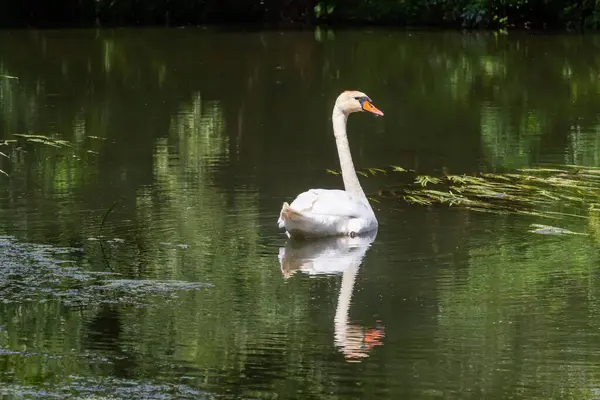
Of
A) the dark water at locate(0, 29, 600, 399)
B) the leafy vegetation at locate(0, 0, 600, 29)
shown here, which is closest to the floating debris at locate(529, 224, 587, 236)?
the dark water at locate(0, 29, 600, 399)

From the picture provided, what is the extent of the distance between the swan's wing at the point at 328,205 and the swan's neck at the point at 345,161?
49cm

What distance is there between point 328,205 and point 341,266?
38.5 inches

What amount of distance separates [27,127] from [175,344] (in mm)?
10309

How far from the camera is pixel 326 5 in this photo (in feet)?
135

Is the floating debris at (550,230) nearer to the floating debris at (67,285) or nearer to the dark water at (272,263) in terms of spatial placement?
the dark water at (272,263)

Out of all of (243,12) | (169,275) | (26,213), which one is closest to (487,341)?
(169,275)

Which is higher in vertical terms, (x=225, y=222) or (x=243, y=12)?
(x=243, y=12)

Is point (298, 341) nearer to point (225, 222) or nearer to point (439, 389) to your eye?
point (439, 389)

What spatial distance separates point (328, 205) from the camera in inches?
396

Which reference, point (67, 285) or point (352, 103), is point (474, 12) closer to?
point (352, 103)

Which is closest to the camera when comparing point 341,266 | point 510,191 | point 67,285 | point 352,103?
point 67,285

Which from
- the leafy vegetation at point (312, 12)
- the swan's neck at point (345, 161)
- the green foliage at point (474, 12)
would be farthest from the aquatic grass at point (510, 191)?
the green foliage at point (474, 12)

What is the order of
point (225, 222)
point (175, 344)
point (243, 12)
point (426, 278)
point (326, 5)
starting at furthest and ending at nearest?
point (243, 12)
point (326, 5)
point (225, 222)
point (426, 278)
point (175, 344)

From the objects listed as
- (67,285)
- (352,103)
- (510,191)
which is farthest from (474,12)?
(67,285)
